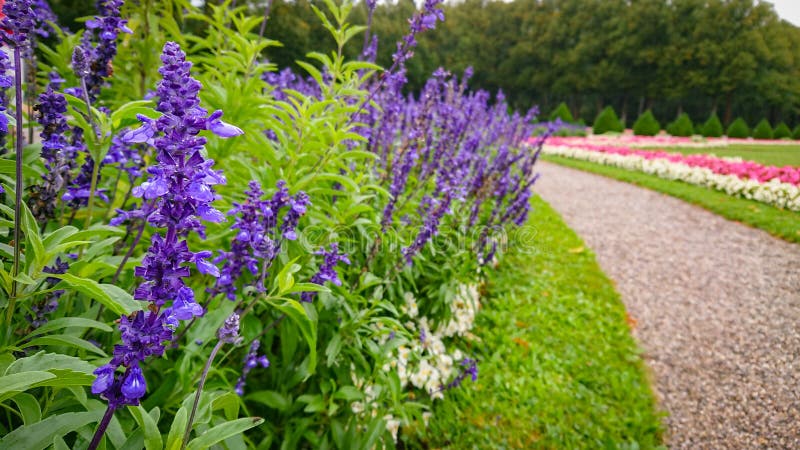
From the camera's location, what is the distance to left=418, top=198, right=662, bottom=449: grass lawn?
2785 mm

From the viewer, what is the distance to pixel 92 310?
129 cm

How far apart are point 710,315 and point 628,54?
41.1 metres

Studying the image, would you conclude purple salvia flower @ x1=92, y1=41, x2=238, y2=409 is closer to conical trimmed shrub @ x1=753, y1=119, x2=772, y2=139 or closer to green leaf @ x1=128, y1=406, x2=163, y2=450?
green leaf @ x1=128, y1=406, x2=163, y2=450

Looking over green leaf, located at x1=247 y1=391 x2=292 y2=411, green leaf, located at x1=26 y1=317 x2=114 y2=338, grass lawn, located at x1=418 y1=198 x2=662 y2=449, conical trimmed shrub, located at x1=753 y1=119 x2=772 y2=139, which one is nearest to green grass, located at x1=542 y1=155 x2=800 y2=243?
grass lawn, located at x1=418 y1=198 x2=662 y2=449

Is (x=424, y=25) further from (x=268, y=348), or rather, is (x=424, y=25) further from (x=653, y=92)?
(x=653, y=92)

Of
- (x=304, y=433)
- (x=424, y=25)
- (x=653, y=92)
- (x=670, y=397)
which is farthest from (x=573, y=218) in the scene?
(x=653, y=92)

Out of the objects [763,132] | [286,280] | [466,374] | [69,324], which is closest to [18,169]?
[69,324]

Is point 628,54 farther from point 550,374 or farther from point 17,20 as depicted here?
point 17,20

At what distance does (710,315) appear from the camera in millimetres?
4434

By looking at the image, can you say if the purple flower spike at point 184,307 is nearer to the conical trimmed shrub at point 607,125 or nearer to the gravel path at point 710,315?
the gravel path at point 710,315

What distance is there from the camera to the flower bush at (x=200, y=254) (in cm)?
78

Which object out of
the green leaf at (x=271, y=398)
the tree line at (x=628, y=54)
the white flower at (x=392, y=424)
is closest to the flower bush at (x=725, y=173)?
the white flower at (x=392, y=424)

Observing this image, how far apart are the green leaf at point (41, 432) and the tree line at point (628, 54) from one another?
2943 centimetres

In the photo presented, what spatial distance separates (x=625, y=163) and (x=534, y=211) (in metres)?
7.15
